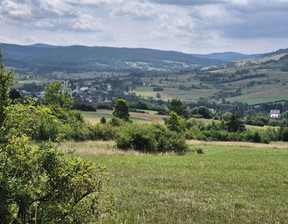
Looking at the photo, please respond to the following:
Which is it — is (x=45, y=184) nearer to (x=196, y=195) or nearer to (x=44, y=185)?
(x=44, y=185)

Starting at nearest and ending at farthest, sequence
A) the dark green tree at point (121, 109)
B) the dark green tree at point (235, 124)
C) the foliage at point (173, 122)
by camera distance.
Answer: the foliage at point (173, 122) < the dark green tree at point (121, 109) < the dark green tree at point (235, 124)

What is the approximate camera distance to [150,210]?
1013 cm

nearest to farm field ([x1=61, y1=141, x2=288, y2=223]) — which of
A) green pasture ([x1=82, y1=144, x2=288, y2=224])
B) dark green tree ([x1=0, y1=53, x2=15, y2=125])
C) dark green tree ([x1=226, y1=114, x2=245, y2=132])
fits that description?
green pasture ([x1=82, y1=144, x2=288, y2=224])

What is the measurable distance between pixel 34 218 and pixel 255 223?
6.97m

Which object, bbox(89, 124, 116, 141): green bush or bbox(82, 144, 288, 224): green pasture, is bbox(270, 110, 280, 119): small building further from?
bbox(82, 144, 288, 224): green pasture

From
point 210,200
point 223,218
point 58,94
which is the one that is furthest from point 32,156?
point 58,94

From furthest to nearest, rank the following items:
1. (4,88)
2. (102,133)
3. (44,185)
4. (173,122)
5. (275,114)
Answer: (275,114) → (173,122) → (102,133) → (4,88) → (44,185)

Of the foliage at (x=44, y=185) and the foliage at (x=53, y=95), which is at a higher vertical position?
the foliage at (x=44, y=185)

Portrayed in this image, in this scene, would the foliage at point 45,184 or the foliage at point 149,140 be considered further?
the foliage at point 149,140

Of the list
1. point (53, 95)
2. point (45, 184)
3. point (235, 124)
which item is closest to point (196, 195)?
point (45, 184)

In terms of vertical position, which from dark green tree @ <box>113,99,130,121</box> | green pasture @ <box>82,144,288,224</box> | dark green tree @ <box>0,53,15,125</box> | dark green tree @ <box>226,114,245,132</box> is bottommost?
dark green tree @ <box>226,114,245,132</box>

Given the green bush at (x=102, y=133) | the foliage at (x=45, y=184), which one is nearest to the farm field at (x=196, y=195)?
the foliage at (x=45, y=184)

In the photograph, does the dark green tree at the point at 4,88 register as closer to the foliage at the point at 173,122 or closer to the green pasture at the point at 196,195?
the green pasture at the point at 196,195

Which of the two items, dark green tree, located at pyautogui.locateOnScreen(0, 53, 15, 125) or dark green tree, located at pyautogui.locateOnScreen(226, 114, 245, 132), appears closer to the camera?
dark green tree, located at pyautogui.locateOnScreen(0, 53, 15, 125)
